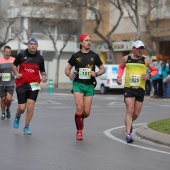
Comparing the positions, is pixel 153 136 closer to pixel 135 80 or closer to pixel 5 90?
pixel 135 80

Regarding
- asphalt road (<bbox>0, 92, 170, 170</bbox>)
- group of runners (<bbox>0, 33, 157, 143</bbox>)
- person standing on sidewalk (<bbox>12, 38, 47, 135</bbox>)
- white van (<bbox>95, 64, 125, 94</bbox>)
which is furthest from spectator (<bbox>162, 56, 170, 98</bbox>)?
group of runners (<bbox>0, 33, 157, 143</bbox>)

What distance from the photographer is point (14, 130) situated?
14500mm

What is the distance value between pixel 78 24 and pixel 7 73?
34.8 m

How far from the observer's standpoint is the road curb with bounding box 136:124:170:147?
41.0ft

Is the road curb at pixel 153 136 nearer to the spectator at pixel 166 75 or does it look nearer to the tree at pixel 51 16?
the spectator at pixel 166 75

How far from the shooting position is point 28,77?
45.4 ft

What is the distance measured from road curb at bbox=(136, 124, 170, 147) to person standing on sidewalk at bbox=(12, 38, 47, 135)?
238 centimetres

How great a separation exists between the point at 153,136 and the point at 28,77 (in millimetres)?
2898

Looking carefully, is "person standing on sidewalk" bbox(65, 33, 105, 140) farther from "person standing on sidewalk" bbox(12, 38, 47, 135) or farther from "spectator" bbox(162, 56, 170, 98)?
"spectator" bbox(162, 56, 170, 98)

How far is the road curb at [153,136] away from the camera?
12510 millimetres

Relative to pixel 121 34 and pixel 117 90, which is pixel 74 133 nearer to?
pixel 117 90

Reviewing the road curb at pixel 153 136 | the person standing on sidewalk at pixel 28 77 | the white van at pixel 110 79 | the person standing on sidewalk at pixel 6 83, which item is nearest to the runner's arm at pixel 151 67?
the road curb at pixel 153 136

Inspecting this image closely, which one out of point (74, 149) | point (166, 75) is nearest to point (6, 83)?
point (74, 149)

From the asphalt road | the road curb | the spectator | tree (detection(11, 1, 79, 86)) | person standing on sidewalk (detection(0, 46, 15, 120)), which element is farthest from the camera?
tree (detection(11, 1, 79, 86))
